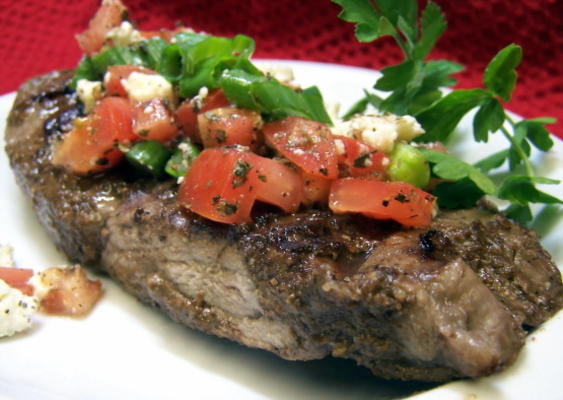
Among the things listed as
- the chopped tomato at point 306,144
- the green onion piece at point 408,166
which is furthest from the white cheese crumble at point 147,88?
the green onion piece at point 408,166

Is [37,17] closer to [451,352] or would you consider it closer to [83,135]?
[83,135]

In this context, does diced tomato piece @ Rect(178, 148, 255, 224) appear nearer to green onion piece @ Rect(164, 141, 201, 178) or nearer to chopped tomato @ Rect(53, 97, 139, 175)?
green onion piece @ Rect(164, 141, 201, 178)

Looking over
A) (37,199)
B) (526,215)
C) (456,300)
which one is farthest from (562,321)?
(37,199)

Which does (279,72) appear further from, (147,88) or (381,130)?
(381,130)

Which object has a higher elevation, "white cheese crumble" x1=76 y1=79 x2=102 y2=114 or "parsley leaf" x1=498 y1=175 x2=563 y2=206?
"white cheese crumble" x1=76 y1=79 x2=102 y2=114

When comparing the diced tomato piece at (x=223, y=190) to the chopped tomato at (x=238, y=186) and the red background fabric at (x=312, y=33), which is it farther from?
the red background fabric at (x=312, y=33)

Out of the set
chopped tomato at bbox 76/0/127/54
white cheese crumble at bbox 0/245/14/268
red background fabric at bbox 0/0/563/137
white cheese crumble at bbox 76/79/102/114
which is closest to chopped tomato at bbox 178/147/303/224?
white cheese crumble at bbox 76/79/102/114
